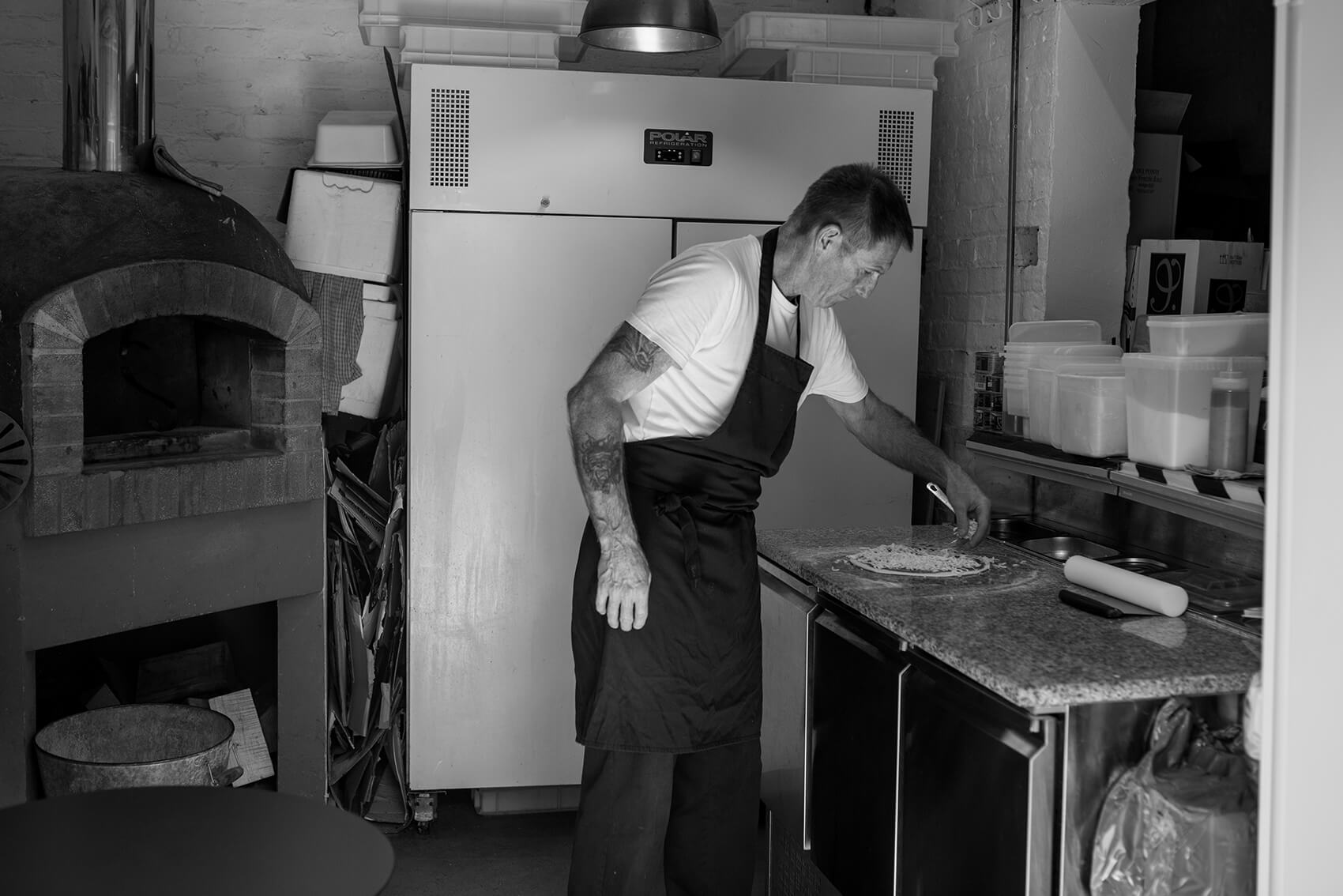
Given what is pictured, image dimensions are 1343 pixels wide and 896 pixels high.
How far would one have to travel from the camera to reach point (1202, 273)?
309 cm

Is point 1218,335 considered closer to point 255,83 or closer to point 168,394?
point 168,394

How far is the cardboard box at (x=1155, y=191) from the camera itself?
3.39 meters

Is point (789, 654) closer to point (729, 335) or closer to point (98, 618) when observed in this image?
point (729, 335)

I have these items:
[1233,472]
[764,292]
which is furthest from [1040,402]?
[764,292]

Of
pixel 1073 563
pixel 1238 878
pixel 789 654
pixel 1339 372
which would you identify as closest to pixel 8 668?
pixel 789 654

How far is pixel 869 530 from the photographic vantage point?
305 cm

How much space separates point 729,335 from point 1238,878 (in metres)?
1.26

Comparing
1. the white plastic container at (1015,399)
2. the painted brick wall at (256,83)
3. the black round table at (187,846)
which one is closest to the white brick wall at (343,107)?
the painted brick wall at (256,83)

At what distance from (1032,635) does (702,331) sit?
0.82 m

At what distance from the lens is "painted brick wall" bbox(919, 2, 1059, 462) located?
10.8ft

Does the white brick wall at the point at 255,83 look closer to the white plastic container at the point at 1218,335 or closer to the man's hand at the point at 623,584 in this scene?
the man's hand at the point at 623,584

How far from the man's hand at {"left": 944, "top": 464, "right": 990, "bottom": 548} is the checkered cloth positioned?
1775 mm

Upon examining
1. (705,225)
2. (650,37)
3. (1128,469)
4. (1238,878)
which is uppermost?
(650,37)

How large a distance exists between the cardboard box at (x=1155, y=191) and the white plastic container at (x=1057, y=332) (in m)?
0.60
